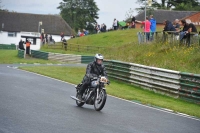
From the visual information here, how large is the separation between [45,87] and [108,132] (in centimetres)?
1111

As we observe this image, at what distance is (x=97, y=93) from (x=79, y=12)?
403 feet

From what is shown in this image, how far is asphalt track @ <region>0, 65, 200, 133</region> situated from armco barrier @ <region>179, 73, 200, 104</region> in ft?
10.0

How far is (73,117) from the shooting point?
1355 cm

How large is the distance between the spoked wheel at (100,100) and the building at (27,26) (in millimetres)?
91235

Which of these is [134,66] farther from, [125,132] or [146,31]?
[125,132]

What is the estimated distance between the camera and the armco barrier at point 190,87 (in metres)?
21.1

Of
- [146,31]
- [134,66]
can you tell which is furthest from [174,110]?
[146,31]

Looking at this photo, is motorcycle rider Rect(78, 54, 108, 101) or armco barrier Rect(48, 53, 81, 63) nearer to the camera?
motorcycle rider Rect(78, 54, 108, 101)

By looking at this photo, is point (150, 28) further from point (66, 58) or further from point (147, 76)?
point (66, 58)

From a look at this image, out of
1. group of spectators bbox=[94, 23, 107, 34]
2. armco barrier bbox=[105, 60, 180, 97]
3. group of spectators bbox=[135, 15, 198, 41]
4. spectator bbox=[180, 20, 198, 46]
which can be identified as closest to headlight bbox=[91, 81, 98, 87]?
armco barrier bbox=[105, 60, 180, 97]

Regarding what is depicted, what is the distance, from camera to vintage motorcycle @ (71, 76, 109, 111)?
1571 centimetres

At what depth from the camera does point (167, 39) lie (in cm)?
3145

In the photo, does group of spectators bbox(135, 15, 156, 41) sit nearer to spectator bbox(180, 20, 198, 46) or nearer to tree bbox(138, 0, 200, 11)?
spectator bbox(180, 20, 198, 46)

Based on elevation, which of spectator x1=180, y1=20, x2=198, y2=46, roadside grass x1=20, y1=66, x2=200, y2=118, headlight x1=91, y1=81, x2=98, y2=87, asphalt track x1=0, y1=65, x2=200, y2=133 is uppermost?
spectator x1=180, y1=20, x2=198, y2=46
